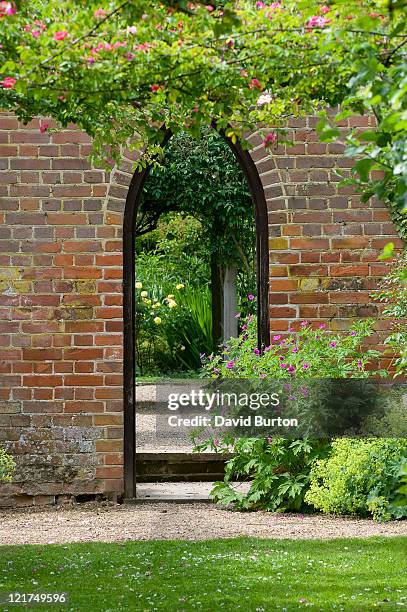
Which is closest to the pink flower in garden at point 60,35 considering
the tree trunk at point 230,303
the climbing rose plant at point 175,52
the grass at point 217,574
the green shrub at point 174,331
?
the climbing rose plant at point 175,52

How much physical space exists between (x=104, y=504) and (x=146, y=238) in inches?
331

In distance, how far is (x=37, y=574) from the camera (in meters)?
4.60

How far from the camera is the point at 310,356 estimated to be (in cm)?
631

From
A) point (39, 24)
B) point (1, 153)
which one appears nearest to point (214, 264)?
point (1, 153)

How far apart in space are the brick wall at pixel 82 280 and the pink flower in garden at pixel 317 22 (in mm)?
3081

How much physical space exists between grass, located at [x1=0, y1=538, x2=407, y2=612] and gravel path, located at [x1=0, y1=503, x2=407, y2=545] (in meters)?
0.26

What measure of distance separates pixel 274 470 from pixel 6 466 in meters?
1.69

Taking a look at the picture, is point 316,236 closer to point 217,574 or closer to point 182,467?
point 182,467

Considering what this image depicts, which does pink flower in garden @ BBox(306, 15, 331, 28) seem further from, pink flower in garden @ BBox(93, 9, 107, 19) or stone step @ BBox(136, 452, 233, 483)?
stone step @ BBox(136, 452, 233, 483)

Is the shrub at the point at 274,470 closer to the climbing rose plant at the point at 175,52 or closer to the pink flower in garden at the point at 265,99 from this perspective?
the pink flower in garden at the point at 265,99

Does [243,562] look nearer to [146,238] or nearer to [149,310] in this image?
[149,310]

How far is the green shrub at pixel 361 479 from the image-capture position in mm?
5980

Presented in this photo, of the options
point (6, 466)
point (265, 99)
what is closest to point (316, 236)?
point (6, 466)

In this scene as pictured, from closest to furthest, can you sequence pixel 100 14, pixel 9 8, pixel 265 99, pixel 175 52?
1. pixel 9 8
2. pixel 100 14
3. pixel 175 52
4. pixel 265 99
